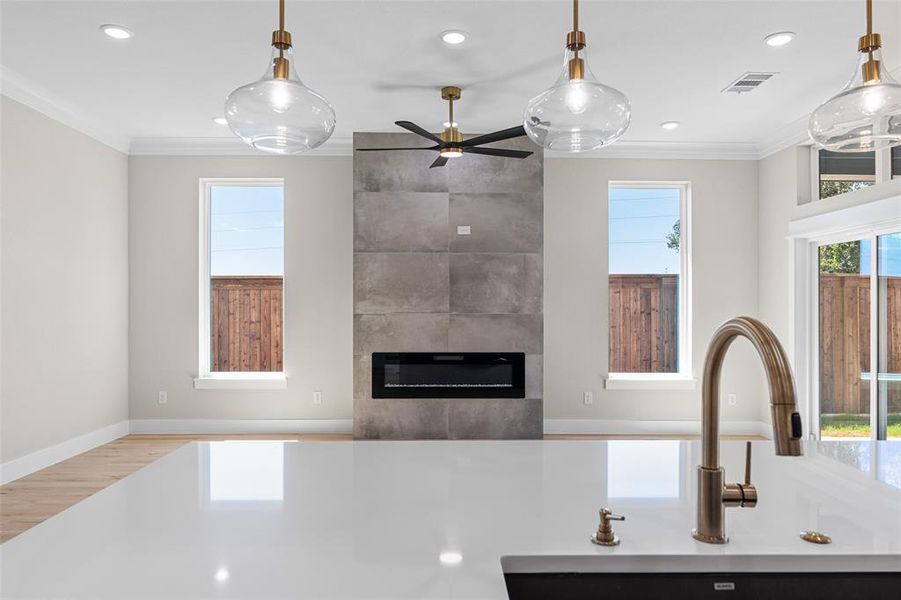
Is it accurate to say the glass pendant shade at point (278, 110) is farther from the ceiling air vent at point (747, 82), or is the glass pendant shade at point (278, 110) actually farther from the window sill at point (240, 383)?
the window sill at point (240, 383)

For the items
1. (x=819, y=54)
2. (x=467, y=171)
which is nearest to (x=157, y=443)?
(x=467, y=171)

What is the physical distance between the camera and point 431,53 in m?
3.48

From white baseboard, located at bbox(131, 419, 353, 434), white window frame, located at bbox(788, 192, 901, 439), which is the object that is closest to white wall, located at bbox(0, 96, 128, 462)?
white baseboard, located at bbox(131, 419, 353, 434)

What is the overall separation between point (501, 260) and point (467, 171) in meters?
0.80

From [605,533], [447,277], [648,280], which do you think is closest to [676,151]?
[648,280]

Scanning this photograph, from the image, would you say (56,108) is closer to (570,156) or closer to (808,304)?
(570,156)

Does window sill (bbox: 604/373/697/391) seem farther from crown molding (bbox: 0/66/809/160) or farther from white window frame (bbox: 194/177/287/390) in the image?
white window frame (bbox: 194/177/287/390)

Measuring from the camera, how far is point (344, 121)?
4797 millimetres

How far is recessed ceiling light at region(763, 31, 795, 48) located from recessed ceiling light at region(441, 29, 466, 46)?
170 cm

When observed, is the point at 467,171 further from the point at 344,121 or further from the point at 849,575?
the point at 849,575

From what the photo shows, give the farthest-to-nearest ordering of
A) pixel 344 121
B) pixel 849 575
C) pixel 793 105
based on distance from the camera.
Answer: pixel 344 121
pixel 793 105
pixel 849 575

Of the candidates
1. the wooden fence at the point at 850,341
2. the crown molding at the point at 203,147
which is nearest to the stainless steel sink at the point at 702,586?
the wooden fence at the point at 850,341

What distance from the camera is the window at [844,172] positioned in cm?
430

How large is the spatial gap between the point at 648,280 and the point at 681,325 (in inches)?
21.1
